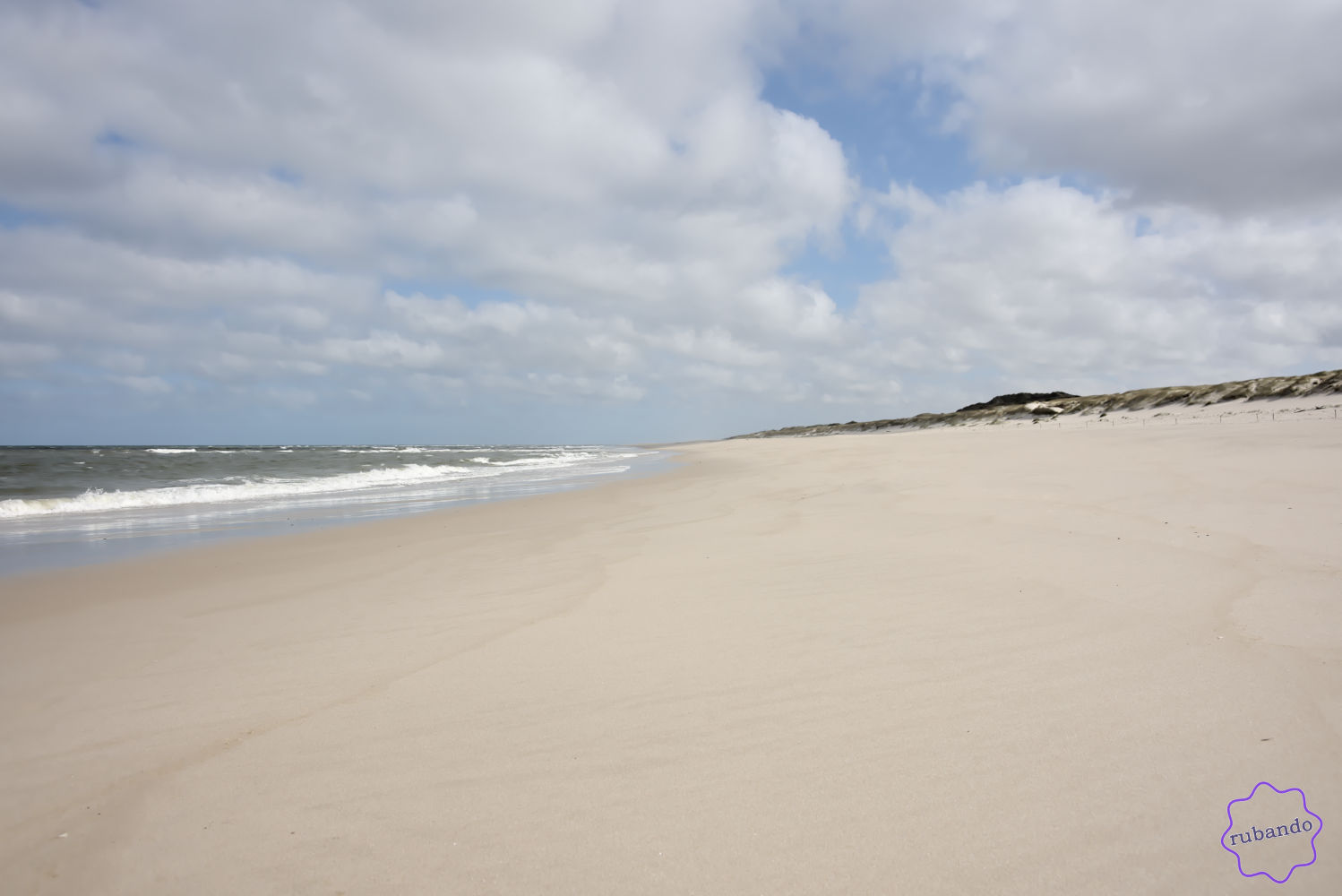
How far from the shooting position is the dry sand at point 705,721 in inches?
69.3

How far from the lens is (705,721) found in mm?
2475

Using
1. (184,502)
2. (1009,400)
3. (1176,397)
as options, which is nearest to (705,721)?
(184,502)

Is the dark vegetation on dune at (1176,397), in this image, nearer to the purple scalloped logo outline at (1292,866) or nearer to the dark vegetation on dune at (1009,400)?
the dark vegetation on dune at (1009,400)

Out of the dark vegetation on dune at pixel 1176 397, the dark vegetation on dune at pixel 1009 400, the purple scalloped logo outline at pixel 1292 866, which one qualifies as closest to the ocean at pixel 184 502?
the purple scalloped logo outline at pixel 1292 866

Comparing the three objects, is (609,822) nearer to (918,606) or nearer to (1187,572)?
(918,606)

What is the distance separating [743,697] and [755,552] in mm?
2842

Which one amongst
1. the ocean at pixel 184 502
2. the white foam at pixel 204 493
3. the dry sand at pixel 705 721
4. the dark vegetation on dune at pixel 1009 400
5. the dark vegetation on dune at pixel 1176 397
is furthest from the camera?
the dark vegetation on dune at pixel 1009 400

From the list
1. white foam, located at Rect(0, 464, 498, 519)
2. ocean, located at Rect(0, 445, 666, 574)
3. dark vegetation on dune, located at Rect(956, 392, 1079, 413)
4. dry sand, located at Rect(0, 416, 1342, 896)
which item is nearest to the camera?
dry sand, located at Rect(0, 416, 1342, 896)

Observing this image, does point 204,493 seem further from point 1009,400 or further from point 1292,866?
point 1009,400

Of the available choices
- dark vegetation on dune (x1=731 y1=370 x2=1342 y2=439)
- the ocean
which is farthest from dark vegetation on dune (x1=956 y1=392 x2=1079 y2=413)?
the ocean

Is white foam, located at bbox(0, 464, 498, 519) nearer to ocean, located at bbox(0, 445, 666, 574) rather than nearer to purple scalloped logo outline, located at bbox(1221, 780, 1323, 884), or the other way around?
ocean, located at bbox(0, 445, 666, 574)

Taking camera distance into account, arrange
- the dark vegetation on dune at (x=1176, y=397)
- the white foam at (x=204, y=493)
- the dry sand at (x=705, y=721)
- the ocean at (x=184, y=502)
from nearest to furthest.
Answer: the dry sand at (x=705, y=721) < the ocean at (x=184, y=502) < the white foam at (x=204, y=493) < the dark vegetation on dune at (x=1176, y=397)

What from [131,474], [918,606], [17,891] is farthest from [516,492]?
[131,474]

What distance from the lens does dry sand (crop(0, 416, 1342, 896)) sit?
5.78ft
